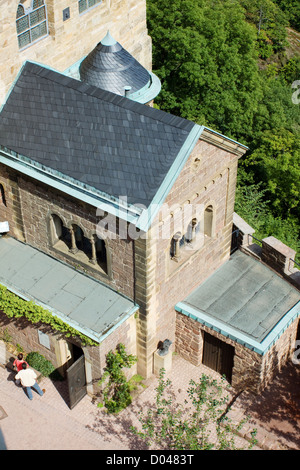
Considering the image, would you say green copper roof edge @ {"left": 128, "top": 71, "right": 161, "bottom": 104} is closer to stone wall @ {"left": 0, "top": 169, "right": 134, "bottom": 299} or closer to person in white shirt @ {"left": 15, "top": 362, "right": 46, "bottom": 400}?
stone wall @ {"left": 0, "top": 169, "right": 134, "bottom": 299}

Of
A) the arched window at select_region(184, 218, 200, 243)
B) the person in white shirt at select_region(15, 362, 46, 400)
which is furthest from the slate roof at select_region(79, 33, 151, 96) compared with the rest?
the person in white shirt at select_region(15, 362, 46, 400)

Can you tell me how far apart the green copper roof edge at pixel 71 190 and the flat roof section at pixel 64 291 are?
346 centimetres

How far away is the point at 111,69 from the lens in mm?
24406

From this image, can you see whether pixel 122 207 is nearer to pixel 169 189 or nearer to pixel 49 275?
pixel 169 189

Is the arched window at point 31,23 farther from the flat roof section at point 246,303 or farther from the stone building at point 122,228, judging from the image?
the flat roof section at point 246,303

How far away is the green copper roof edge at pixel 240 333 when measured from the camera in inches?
838

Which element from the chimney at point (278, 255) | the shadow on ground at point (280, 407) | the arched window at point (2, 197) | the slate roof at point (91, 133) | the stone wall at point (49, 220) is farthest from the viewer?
the arched window at point (2, 197)

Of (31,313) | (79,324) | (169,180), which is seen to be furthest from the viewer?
(31,313)

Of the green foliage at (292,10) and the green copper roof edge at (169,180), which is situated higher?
the green copper roof edge at (169,180)

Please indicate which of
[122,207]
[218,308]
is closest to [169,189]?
[122,207]

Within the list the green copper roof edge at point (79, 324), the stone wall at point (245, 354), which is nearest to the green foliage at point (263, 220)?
the stone wall at point (245, 354)

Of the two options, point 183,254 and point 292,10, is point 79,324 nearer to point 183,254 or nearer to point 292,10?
point 183,254

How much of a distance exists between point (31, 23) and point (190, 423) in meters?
16.8

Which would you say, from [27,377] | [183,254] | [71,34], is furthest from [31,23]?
[27,377]
